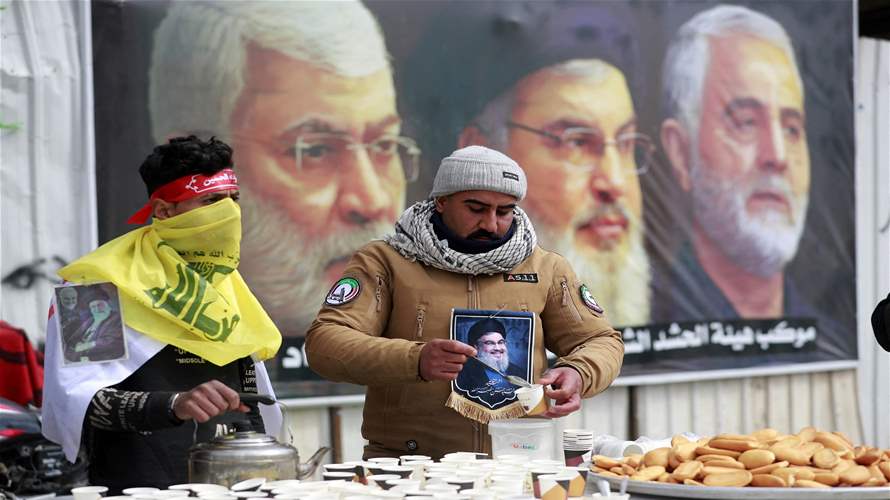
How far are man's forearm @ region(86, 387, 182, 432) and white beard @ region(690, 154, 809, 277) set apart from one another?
432 cm

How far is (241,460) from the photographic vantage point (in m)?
2.06

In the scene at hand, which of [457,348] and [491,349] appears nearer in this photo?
[457,348]

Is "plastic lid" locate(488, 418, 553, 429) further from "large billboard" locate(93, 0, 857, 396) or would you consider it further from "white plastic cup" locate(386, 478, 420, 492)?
"large billboard" locate(93, 0, 857, 396)

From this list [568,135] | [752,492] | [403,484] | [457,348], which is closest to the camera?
[403,484]

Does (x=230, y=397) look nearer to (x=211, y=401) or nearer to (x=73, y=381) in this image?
(x=211, y=401)

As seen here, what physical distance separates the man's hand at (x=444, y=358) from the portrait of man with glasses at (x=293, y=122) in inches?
100.0

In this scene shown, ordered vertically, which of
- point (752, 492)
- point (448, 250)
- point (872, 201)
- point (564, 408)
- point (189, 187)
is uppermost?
point (872, 201)

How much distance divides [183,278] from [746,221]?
431 centimetres

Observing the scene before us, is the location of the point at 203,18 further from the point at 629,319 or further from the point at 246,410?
the point at 246,410

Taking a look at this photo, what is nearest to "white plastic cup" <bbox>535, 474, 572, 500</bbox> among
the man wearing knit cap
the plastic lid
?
the plastic lid

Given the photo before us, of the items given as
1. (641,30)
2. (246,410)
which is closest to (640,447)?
(246,410)

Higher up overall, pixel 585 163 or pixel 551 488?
pixel 585 163

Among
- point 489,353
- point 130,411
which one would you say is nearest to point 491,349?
point 489,353

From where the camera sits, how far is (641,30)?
617cm
